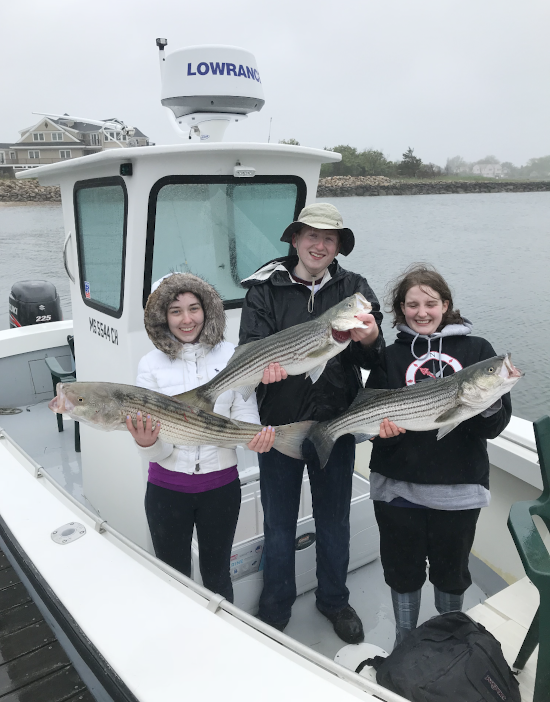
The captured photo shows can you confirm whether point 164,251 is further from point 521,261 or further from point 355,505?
point 521,261

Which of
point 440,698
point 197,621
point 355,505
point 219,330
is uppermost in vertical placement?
point 219,330

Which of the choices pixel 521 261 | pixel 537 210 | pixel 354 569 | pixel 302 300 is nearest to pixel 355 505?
pixel 354 569

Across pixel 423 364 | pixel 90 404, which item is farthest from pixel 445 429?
pixel 90 404

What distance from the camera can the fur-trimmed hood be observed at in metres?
2.27

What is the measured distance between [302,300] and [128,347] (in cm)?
121

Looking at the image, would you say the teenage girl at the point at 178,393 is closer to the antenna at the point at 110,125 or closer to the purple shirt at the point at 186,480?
the purple shirt at the point at 186,480

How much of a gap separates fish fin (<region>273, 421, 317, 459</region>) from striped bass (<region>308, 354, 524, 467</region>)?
0.03m

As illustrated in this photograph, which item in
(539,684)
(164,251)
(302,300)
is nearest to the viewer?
(539,684)

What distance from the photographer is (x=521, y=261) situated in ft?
70.6

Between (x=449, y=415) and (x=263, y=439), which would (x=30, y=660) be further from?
(x=449, y=415)

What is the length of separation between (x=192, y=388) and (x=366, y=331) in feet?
2.74

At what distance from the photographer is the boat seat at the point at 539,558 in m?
1.59

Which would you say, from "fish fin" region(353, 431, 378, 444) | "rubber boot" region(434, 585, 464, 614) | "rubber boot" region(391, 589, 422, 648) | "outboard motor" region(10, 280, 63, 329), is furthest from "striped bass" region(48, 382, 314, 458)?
"outboard motor" region(10, 280, 63, 329)

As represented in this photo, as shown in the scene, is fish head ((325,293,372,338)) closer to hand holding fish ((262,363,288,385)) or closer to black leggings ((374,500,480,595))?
hand holding fish ((262,363,288,385))
